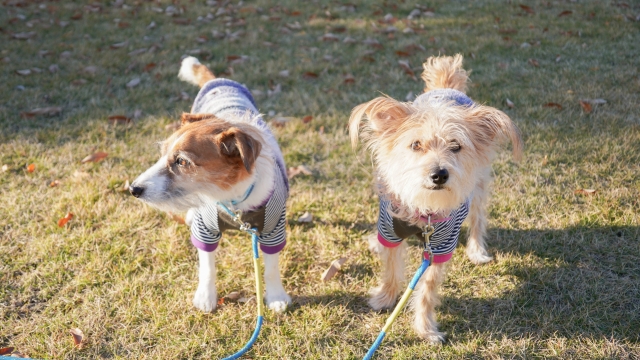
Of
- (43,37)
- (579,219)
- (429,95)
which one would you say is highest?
(429,95)

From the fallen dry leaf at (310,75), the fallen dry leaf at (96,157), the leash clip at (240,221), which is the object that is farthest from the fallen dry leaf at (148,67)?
the leash clip at (240,221)

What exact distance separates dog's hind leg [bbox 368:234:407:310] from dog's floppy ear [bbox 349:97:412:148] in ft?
2.74

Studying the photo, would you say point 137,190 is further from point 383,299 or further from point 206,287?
point 383,299

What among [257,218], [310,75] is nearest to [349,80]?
[310,75]

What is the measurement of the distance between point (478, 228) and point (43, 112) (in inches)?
193

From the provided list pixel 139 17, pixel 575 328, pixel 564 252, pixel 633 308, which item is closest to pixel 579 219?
pixel 564 252

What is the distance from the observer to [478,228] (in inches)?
138

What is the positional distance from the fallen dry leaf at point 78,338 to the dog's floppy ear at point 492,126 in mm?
2676

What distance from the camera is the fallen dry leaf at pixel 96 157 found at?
15.2ft

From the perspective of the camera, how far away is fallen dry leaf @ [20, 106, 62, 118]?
5307 mm

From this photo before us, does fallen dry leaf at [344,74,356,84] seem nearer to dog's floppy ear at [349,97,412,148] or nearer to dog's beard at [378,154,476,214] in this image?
dog's floppy ear at [349,97,412,148]

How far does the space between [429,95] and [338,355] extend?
182cm

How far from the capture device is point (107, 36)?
777 centimetres

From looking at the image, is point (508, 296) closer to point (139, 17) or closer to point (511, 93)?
point (511, 93)
